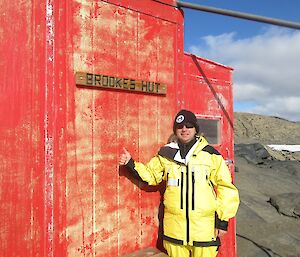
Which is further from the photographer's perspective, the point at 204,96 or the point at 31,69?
the point at 204,96

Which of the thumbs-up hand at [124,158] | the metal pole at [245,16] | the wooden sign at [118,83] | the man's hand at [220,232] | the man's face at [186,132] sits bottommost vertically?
the man's hand at [220,232]

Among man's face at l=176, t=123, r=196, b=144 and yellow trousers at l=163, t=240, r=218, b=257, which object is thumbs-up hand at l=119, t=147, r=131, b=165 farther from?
yellow trousers at l=163, t=240, r=218, b=257

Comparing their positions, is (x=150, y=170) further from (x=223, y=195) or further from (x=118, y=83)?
(x=118, y=83)

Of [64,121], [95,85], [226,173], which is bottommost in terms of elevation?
[226,173]

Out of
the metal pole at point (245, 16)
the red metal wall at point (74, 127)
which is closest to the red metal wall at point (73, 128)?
the red metal wall at point (74, 127)

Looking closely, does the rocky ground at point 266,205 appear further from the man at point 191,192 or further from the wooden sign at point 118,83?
the wooden sign at point 118,83

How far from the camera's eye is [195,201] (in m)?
3.46

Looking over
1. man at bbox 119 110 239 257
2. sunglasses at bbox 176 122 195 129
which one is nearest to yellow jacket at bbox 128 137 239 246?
man at bbox 119 110 239 257

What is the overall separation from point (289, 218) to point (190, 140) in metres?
7.32

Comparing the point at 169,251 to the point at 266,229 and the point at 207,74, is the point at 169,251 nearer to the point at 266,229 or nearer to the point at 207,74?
the point at 207,74

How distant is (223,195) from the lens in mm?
3541

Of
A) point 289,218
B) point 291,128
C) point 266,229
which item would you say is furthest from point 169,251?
point 291,128

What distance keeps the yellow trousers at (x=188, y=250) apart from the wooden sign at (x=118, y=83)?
1.58 metres

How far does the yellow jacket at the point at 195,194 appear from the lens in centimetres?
346
